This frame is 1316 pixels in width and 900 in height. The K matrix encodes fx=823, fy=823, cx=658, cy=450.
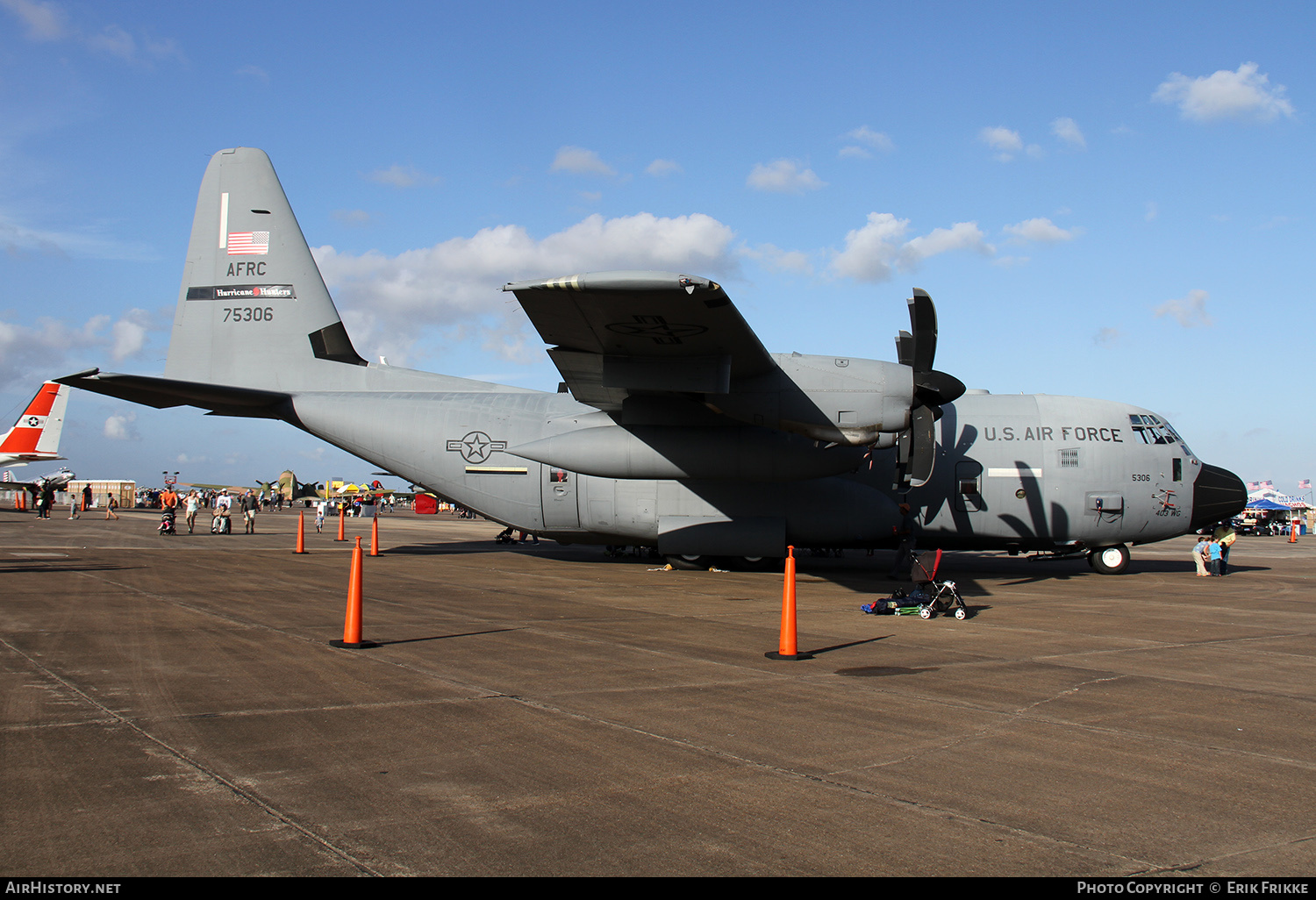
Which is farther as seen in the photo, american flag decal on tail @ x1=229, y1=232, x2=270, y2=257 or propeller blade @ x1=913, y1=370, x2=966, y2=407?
american flag decal on tail @ x1=229, y1=232, x2=270, y2=257

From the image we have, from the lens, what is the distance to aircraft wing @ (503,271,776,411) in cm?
1003

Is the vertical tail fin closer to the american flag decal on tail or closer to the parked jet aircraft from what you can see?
the american flag decal on tail

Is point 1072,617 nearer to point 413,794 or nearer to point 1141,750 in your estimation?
point 1141,750

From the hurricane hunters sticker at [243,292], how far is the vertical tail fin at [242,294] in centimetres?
2

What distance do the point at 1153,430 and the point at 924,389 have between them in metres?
7.32

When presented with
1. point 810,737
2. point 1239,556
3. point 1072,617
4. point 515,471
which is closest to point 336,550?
point 515,471

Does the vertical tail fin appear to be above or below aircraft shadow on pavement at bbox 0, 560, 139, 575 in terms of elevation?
above

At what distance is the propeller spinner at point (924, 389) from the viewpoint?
1337cm

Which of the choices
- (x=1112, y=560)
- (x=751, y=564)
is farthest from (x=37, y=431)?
(x=1112, y=560)

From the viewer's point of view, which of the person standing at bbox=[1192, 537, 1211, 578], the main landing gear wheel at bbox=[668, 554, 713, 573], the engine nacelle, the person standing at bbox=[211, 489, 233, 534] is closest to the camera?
the engine nacelle

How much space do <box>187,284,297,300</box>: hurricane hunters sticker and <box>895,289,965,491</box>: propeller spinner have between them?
42.7 ft

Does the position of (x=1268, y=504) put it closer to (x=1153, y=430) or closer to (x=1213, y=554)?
(x=1213, y=554)

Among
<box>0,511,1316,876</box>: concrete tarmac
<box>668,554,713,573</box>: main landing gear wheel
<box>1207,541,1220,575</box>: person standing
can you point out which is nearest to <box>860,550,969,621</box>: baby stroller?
<box>0,511,1316,876</box>: concrete tarmac

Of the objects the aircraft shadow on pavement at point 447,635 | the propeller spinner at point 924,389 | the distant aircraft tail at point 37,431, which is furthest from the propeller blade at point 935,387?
the distant aircraft tail at point 37,431
